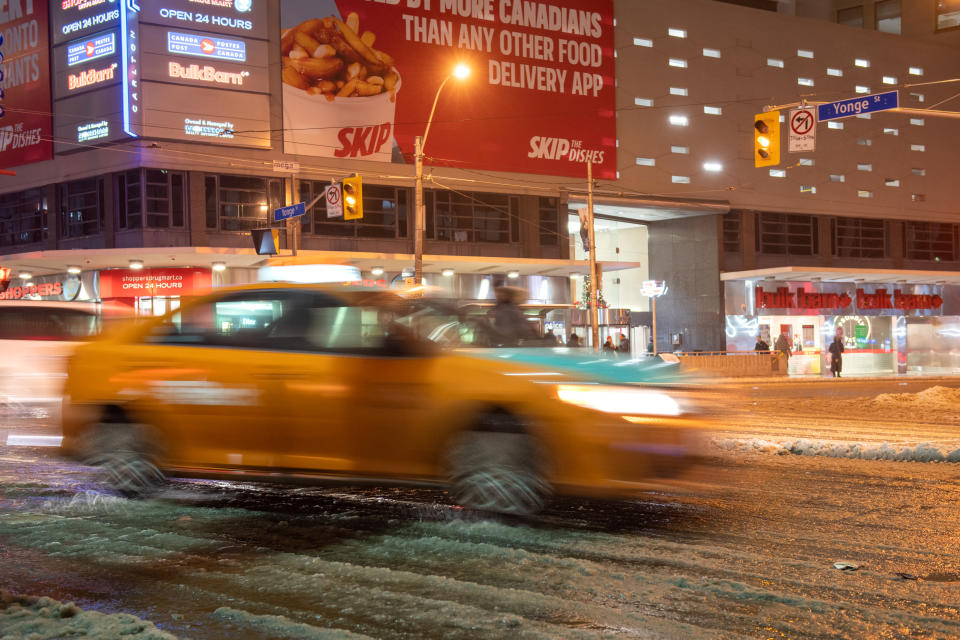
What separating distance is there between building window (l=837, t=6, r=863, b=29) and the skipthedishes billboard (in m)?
36.3

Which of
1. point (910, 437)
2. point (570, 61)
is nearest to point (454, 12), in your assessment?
point (570, 61)

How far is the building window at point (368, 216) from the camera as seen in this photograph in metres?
33.0

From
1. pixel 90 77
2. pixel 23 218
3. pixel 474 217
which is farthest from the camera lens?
pixel 474 217

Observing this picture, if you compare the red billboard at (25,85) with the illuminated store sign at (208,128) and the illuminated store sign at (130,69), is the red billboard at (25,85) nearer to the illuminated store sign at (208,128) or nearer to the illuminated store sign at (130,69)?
the illuminated store sign at (130,69)

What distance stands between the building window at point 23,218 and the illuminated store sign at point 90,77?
470 centimetres

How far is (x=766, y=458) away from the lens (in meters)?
9.79

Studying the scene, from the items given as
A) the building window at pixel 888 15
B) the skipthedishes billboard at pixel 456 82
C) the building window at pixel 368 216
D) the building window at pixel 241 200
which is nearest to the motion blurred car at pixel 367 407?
the skipthedishes billboard at pixel 456 82

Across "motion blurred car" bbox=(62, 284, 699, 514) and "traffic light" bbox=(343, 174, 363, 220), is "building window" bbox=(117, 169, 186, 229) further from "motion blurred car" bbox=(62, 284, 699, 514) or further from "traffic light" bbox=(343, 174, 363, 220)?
"motion blurred car" bbox=(62, 284, 699, 514)

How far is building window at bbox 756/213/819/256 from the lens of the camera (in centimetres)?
4447

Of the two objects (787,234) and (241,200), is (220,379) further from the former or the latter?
(787,234)

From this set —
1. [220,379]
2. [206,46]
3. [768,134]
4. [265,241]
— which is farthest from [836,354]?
[220,379]

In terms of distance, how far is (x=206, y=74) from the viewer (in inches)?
1197

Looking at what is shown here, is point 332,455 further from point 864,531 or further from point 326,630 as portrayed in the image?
point 864,531

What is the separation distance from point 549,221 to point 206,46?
52.5 ft
